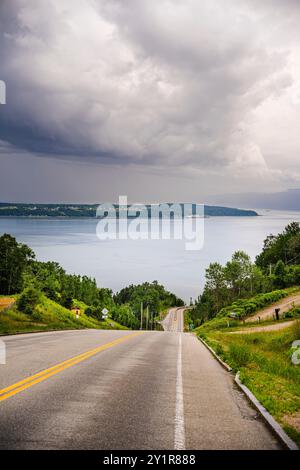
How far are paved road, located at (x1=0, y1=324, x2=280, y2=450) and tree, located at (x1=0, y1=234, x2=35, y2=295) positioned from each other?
55772 mm

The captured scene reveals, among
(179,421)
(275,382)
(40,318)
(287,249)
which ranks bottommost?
(40,318)

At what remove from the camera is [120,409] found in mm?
7500

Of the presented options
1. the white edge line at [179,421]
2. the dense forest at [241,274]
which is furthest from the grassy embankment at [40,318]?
the dense forest at [241,274]

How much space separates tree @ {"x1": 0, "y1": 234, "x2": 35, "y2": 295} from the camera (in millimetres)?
65562

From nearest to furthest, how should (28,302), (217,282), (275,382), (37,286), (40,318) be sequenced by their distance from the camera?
1. (275,382)
2. (40,318)
3. (28,302)
4. (37,286)
5. (217,282)

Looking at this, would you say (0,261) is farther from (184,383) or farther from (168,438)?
(168,438)

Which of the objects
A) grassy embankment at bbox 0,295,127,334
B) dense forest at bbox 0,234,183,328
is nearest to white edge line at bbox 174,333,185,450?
grassy embankment at bbox 0,295,127,334

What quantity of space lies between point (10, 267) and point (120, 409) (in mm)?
63760

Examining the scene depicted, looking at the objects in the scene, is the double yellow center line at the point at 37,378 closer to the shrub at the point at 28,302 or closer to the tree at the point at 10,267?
the shrub at the point at 28,302

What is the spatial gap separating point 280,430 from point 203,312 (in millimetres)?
128705

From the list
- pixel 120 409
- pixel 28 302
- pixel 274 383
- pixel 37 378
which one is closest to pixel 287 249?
pixel 28 302

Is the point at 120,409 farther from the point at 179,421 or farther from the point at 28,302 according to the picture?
the point at 28,302

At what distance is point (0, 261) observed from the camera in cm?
6675

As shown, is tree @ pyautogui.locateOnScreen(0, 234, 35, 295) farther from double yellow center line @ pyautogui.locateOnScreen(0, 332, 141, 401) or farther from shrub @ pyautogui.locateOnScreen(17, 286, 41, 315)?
double yellow center line @ pyautogui.locateOnScreen(0, 332, 141, 401)
